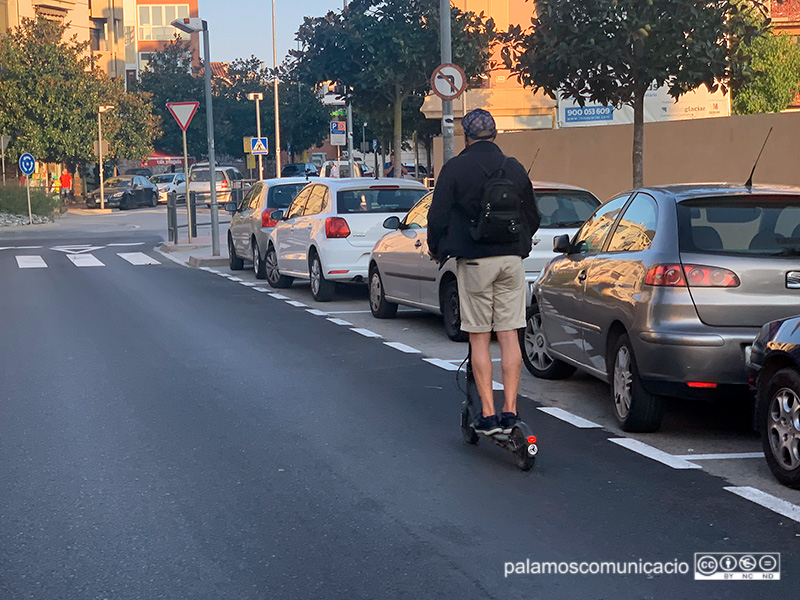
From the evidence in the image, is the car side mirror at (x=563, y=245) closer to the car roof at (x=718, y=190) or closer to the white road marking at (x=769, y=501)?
the car roof at (x=718, y=190)

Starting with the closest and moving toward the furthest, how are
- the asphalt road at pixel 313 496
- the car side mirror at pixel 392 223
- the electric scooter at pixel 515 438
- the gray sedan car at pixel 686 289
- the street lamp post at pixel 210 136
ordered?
the asphalt road at pixel 313 496, the electric scooter at pixel 515 438, the gray sedan car at pixel 686 289, the car side mirror at pixel 392 223, the street lamp post at pixel 210 136

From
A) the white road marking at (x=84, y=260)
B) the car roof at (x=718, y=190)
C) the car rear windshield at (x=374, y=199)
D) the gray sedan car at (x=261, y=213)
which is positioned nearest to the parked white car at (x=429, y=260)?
A: the car rear windshield at (x=374, y=199)

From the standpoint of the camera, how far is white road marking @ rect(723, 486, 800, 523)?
18.8 feet

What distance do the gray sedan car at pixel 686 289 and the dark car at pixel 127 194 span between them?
50420 mm

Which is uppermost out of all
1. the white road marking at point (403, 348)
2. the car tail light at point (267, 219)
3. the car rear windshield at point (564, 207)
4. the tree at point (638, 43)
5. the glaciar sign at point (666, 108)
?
the tree at point (638, 43)

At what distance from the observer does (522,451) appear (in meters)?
6.57

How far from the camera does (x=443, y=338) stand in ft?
41.3

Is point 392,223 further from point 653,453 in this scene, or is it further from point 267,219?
point 267,219

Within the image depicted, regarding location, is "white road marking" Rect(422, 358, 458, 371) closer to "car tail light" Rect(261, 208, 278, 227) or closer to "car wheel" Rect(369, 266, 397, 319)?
"car wheel" Rect(369, 266, 397, 319)

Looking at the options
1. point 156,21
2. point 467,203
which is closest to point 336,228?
point 467,203

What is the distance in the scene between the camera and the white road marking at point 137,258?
2517cm

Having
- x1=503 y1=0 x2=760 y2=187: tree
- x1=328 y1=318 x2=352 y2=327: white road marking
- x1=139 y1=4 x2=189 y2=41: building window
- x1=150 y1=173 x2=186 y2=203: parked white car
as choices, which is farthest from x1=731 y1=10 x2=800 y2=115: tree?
x1=139 y1=4 x2=189 y2=41: building window

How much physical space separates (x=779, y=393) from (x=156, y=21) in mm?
110443

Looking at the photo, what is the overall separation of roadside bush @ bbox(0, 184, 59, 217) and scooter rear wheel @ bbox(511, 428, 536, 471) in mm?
39021
